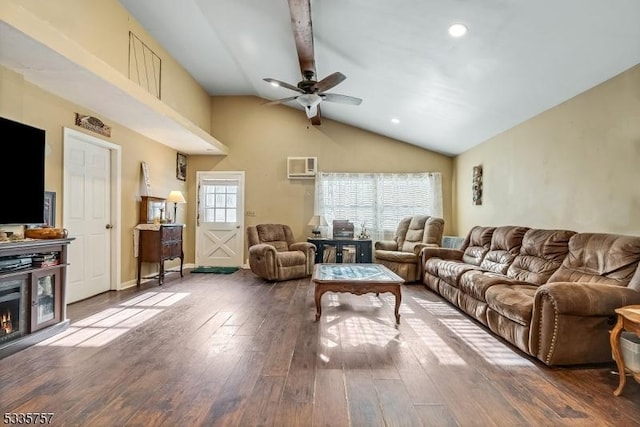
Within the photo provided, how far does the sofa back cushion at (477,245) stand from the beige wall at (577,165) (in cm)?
37

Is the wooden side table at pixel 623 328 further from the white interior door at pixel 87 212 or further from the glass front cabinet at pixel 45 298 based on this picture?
the white interior door at pixel 87 212

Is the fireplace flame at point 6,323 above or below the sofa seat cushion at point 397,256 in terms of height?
below

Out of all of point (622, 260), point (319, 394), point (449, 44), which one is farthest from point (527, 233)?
point (319, 394)

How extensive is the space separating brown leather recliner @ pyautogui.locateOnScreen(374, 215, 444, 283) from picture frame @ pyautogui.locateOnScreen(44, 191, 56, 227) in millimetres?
4491

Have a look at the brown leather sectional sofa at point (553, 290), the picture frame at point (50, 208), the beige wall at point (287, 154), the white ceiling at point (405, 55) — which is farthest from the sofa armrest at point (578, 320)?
the picture frame at point (50, 208)

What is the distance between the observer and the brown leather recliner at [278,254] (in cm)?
539

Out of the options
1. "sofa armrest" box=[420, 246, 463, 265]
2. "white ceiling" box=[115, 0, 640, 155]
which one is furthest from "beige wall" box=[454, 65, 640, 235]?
"sofa armrest" box=[420, 246, 463, 265]

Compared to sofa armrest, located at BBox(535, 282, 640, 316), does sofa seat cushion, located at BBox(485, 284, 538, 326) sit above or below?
below

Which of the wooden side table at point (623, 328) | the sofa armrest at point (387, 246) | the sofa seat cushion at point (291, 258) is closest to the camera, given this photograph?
the wooden side table at point (623, 328)

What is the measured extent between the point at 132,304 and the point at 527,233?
183 inches

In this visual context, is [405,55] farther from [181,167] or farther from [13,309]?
[181,167]

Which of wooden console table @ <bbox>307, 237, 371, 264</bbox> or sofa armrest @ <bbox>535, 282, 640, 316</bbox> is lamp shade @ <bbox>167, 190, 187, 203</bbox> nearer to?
wooden console table @ <bbox>307, 237, 371, 264</bbox>

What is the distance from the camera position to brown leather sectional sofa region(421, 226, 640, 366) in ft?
7.82

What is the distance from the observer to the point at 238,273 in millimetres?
6293
